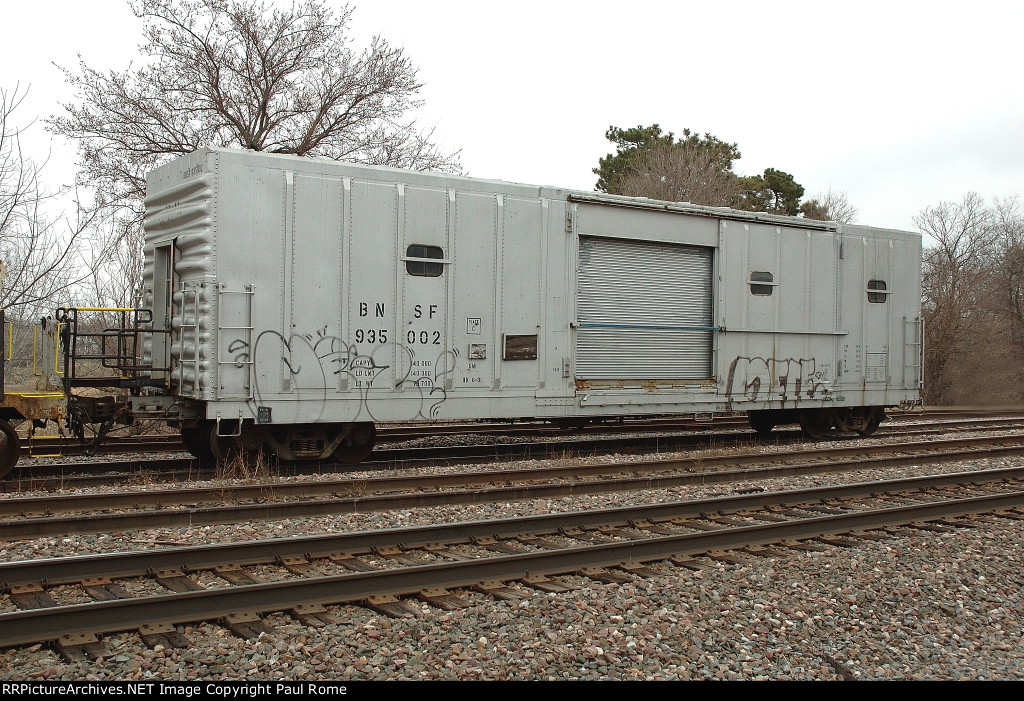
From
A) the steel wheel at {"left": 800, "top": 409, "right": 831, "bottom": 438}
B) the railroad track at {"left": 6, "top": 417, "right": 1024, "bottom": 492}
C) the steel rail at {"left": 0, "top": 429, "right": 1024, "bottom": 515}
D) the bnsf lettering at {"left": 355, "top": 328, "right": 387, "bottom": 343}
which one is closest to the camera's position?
the steel rail at {"left": 0, "top": 429, "right": 1024, "bottom": 515}

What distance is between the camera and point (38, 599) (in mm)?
5426

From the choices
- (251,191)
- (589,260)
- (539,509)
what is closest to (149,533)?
(539,509)

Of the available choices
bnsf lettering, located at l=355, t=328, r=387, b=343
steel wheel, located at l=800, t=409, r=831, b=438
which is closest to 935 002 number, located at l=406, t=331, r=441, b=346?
bnsf lettering, located at l=355, t=328, r=387, b=343

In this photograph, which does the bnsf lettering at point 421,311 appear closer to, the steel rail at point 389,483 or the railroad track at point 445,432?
the steel rail at point 389,483

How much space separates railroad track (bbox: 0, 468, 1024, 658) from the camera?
507 centimetres

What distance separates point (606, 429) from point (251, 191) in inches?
369

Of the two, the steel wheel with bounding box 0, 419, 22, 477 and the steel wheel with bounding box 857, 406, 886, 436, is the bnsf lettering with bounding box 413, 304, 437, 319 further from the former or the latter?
the steel wheel with bounding box 857, 406, 886, 436

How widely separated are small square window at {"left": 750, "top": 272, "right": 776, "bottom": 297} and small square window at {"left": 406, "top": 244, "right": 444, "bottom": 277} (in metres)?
5.71

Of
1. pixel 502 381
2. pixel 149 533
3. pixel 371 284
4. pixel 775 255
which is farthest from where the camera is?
pixel 775 255

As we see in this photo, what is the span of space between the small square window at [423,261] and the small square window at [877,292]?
28.6 feet

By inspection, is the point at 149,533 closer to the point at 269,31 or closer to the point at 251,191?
the point at 251,191

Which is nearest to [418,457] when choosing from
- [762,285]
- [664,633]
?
[762,285]

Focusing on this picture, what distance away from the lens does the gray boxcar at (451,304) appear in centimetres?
1004

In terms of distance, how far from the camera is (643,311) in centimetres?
1304
